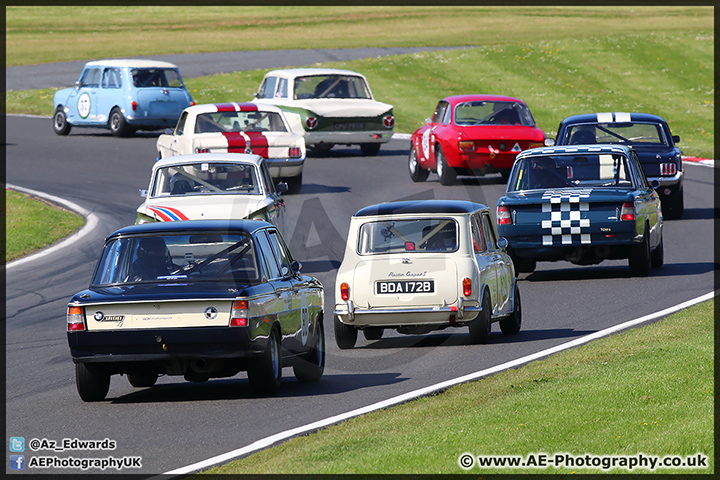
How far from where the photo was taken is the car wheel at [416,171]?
25.4m

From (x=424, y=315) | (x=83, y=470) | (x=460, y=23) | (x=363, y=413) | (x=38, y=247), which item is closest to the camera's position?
(x=83, y=470)

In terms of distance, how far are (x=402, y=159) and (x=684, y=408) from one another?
831 inches

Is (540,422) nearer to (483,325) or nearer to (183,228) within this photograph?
(183,228)

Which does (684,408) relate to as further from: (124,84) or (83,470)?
(124,84)

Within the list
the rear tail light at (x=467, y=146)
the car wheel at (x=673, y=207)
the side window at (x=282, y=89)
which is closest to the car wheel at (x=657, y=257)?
the car wheel at (x=673, y=207)

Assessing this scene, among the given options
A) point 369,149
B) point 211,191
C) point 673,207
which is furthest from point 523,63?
point 211,191

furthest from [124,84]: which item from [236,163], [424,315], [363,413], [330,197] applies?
[363,413]

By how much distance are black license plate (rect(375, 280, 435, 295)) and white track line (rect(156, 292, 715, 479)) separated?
128 centimetres

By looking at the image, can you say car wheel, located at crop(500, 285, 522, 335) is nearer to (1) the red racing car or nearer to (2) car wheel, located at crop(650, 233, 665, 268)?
(2) car wheel, located at crop(650, 233, 665, 268)

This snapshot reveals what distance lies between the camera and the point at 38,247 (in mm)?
18812

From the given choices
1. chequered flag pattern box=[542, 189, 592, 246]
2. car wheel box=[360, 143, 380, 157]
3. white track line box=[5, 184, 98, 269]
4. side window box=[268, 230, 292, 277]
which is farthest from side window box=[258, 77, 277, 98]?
side window box=[268, 230, 292, 277]

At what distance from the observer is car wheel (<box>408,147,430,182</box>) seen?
25438mm

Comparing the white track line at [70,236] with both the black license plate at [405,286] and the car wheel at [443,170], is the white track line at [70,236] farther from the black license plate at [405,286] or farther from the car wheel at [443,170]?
the black license plate at [405,286]

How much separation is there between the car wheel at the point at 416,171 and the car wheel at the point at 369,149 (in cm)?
383
